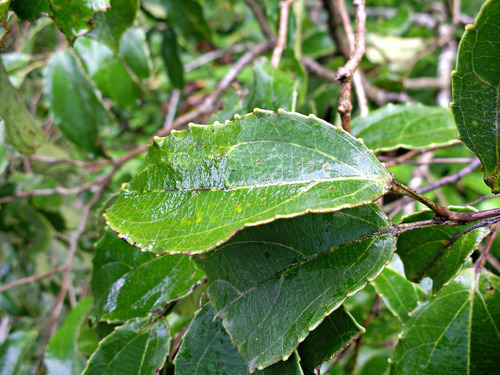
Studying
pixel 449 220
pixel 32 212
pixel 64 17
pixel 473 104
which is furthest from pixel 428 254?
pixel 32 212

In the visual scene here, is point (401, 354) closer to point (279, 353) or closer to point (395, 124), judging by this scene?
point (279, 353)

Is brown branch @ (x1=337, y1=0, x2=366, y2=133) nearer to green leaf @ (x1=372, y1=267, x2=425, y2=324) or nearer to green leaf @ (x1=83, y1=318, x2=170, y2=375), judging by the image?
green leaf @ (x1=372, y1=267, x2=425, y2=324)

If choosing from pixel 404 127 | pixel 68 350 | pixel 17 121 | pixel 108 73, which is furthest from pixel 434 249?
pixel 108 73

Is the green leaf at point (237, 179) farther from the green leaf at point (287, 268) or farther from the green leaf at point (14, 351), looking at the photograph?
the green leaf at point (14, 351)

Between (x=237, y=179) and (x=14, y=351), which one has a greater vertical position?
(x=237, y=179)

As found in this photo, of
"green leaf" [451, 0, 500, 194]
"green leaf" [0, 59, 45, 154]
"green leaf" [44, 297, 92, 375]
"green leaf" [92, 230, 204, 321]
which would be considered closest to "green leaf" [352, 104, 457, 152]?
"green leaf" [451, 0, 500, 194]

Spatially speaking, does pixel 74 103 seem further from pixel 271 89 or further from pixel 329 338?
pixel 329 338
